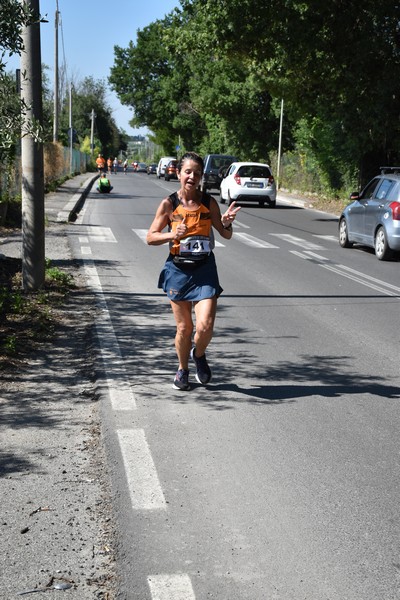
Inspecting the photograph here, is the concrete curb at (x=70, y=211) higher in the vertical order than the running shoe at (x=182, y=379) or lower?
lower

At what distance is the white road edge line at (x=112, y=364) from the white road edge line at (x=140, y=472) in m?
0.67

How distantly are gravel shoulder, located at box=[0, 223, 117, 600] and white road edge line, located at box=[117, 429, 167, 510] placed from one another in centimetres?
13

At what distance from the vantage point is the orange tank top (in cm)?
649

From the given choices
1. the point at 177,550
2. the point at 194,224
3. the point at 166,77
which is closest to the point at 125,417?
the point at 194,224

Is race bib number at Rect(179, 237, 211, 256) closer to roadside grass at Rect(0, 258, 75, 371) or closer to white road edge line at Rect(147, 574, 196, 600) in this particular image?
roadside grass at Rect(0, 258, 75, 371)

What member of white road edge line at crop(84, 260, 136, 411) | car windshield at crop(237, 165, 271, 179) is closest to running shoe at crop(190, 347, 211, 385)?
white road edge line at crop(84, 260, 136, 411)

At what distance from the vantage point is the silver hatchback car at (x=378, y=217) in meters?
16.2

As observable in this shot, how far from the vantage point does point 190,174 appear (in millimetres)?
6332

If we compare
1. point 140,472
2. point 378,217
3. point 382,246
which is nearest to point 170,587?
point 140,472

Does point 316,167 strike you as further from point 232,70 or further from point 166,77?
point 166,77

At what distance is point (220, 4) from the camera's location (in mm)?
24969

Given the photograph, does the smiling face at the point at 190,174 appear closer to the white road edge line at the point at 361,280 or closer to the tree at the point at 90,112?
the white road edge line at the point at 361,280

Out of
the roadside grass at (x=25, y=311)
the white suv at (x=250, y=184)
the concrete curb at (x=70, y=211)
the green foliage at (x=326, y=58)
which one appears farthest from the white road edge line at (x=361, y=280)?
the white suv at (x=250, y=184)

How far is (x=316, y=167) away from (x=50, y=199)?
13.5m
